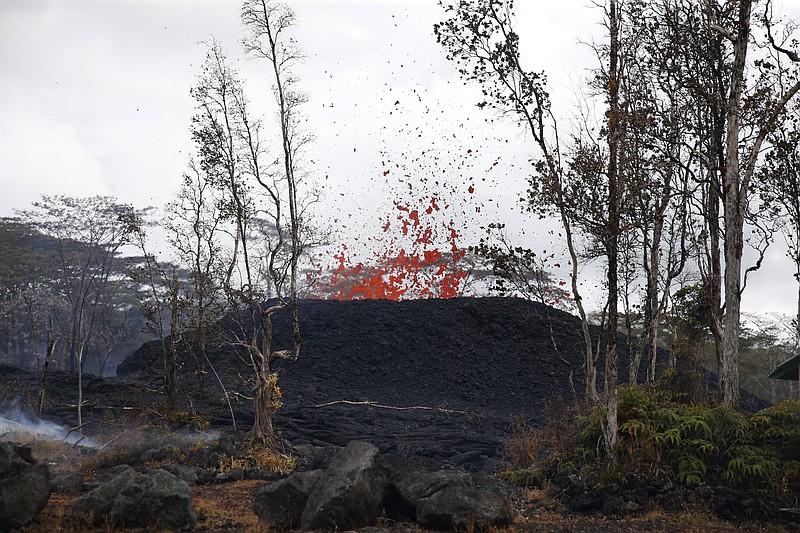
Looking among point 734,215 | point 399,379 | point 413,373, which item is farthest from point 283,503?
point 413,373

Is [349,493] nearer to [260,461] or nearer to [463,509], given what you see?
[463,509]

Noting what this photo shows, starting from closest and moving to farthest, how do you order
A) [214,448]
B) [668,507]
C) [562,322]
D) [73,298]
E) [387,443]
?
1. [668,507]
2. [214,448]
3. [387,443]
4. [562,322]
5. [73,298]

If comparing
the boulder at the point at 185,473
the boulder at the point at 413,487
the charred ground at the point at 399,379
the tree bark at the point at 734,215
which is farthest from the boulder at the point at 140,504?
the tree bark at the point at 734,215

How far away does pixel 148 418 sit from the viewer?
813 inches

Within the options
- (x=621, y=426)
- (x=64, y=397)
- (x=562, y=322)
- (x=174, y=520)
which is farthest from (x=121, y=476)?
(x=562, y=322)

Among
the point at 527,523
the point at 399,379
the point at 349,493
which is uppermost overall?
the point at 399,379

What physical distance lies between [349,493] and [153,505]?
111 inches

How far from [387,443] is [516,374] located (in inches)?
404

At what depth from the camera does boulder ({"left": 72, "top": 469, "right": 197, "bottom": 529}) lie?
32.5 ft

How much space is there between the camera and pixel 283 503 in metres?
10.2

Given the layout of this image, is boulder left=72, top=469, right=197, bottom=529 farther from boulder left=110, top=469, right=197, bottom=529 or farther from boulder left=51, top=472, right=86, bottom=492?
boulder left=51, top=472, right=86, bottom=492

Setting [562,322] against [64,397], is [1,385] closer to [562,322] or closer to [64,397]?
[64,397]

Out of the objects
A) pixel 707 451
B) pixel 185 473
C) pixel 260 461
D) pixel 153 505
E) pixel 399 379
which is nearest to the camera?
pixel 153 505

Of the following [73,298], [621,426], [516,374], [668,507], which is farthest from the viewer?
[73,298]
